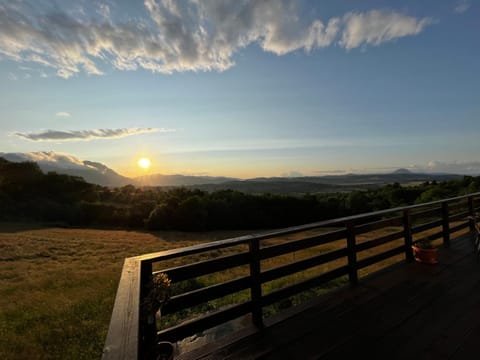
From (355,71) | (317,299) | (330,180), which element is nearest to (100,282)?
(317,299)

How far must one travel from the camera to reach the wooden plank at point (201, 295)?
202cm

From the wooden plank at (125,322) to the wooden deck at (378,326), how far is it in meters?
0.85

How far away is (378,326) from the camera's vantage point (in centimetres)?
231

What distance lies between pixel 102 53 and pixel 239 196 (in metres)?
26.9

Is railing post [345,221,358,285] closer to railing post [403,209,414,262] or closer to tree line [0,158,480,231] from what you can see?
railing post [403,209,414,262]

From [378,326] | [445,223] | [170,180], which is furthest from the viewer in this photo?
[170,180]

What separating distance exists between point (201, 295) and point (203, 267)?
9.0 inches

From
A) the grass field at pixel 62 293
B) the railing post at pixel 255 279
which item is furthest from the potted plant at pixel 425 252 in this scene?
the railing post at pixel 255 279

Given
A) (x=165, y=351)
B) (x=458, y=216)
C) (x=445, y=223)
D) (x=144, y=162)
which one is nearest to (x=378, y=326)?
(x=165, y=351)

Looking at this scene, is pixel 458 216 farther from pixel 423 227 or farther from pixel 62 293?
pixel 62 293

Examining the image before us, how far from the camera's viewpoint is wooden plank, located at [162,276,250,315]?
2.02 metres

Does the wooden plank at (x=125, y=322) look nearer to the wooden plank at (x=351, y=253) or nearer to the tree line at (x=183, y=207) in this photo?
the wooden plank at (x=351, y=253)

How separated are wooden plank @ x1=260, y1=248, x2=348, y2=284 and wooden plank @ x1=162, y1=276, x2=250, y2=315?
0.77 feet

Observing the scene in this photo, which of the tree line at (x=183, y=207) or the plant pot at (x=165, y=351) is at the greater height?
the plant pot at (x=165, y=351)
